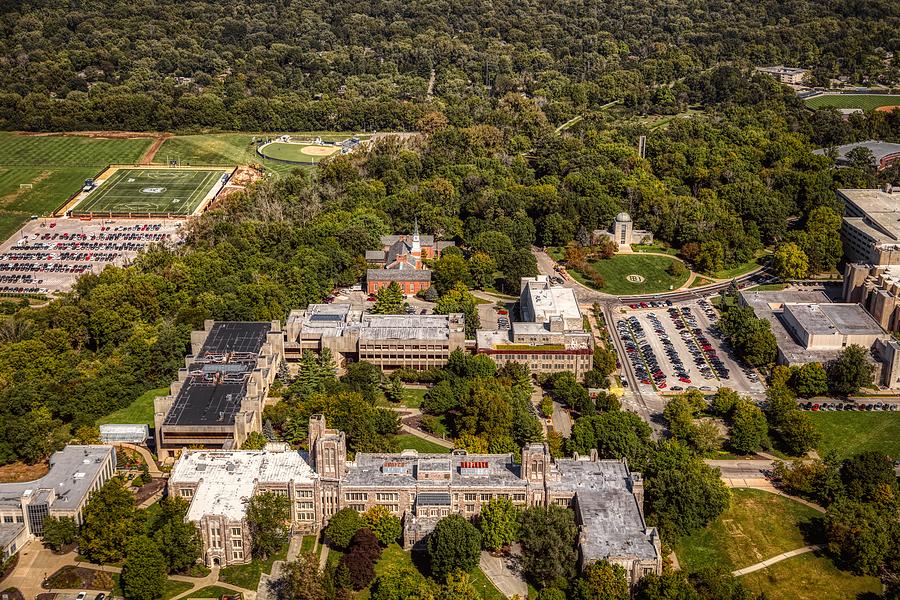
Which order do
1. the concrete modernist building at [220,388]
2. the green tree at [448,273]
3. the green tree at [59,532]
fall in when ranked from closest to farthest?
1. the green tree at [59,532]
2. the concrete modernist building at [220,388]
3. the green tree at [448,273]

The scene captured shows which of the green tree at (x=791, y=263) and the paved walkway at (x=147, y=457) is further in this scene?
the green tree at (x=791, y=263)

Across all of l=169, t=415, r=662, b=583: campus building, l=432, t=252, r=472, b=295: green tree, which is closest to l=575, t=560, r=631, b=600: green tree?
l=169, t=415, r=662, b=583: campus building

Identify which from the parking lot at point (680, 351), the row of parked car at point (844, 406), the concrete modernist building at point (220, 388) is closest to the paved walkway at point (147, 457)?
the concrete modernist building at point (220, 388)

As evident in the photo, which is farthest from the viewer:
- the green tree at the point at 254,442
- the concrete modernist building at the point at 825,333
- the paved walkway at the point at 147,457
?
the concrete modernist building at the point at 825,333

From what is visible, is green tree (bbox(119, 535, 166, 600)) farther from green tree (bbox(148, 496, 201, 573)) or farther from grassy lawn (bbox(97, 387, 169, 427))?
grassy lawn (bbox(97, 387, 169, 427))

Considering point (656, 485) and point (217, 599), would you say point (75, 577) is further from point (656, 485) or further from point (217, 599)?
point (656, 485)

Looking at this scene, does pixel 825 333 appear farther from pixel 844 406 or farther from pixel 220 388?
pixel 220 388

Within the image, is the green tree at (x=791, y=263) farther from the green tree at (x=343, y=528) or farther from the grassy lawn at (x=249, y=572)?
the grassy lawn at (x=249, y=572)
